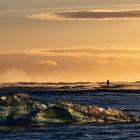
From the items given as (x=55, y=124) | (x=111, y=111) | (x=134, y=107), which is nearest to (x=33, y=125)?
(x=55, y=124)

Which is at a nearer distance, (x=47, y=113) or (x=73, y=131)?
(x=73, y=131)

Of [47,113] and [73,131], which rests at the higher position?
[47,113]

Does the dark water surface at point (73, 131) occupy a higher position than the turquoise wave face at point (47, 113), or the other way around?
the turquoise wave face at point (47, 113)

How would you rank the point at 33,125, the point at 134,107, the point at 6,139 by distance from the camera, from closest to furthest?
the point at 6,139 < the point at 33,125 < the point at 134,107

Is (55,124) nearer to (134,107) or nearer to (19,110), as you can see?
(19,110)

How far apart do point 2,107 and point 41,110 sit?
282 centimetres

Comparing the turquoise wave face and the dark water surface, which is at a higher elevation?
the turquoise wave face

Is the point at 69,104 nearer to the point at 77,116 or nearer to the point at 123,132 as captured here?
the point at 77,116

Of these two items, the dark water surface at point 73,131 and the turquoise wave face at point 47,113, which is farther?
the turquoise wave face at point 47,113

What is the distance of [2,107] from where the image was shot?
83.1 metres

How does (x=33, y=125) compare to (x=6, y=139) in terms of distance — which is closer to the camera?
(x=6, y=139)

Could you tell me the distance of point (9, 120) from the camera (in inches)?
3275

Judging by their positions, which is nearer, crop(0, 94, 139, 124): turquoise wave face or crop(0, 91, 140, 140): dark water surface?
crop(0, 91, 140, 140): dark water surface

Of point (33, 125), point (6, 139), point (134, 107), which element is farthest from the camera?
point (134, 107)
